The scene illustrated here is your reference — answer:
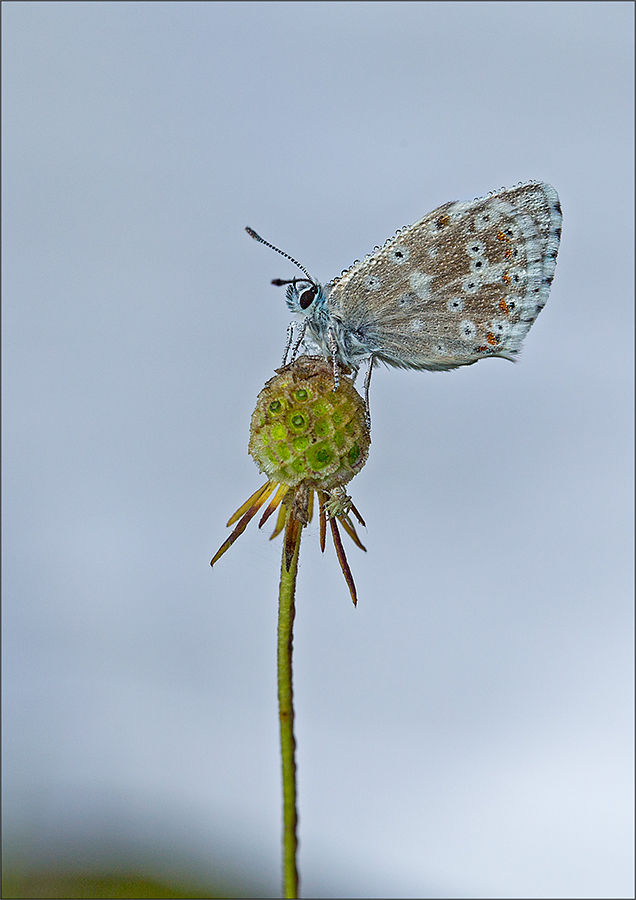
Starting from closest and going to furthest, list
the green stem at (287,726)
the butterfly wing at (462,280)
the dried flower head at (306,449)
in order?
the green stem at (287,726)
the dried flower head at (306,449)
the butterfly wing at (462,280)

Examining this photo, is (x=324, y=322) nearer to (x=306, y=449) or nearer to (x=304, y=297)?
(x=304, y=297)

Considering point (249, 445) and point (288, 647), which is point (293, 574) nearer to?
point (288, 647)

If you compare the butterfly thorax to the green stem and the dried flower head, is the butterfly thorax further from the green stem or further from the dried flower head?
the green stem

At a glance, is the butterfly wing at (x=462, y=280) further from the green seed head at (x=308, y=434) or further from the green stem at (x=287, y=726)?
the green stem at (x=287, y=726)

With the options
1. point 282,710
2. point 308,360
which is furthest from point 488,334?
point 282,710

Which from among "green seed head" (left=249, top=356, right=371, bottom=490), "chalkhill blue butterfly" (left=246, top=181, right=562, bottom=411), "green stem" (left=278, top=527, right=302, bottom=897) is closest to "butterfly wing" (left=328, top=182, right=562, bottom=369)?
"chalkhill blue butterfly" (left=246, top=181, right=562, bottom=411)

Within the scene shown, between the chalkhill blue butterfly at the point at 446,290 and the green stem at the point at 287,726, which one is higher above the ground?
the chalkhill blue butterfly at the point at 446,290

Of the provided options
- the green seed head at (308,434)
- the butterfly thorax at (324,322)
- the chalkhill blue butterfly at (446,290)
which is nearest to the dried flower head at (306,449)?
the green seed head at (308,434)
